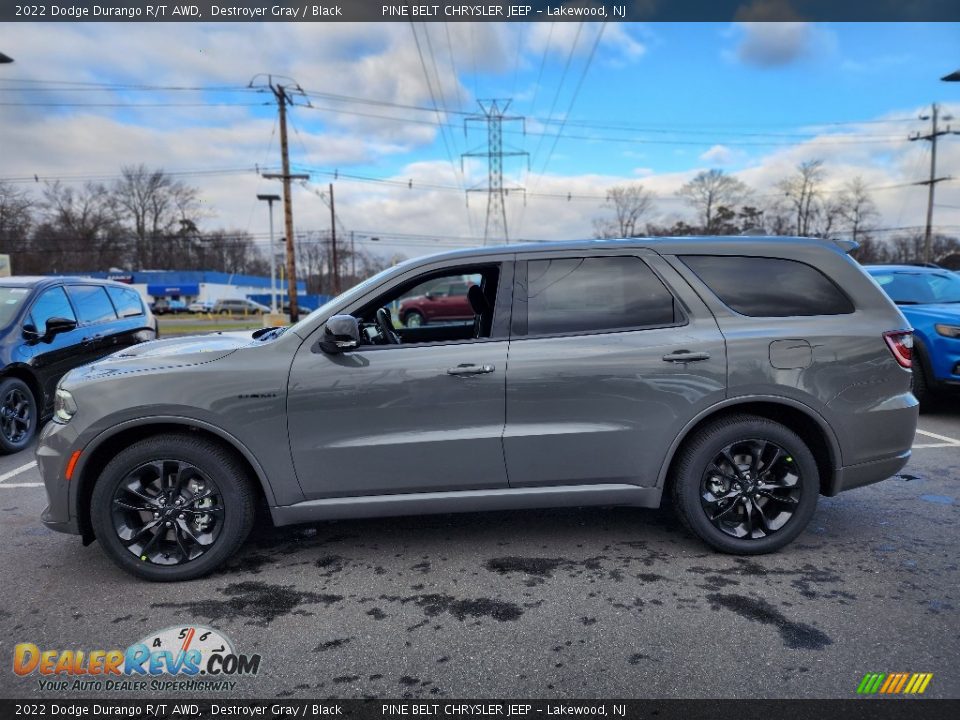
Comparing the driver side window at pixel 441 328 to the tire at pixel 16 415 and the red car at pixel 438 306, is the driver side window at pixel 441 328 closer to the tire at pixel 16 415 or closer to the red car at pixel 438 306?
the tire at pixel 16 415

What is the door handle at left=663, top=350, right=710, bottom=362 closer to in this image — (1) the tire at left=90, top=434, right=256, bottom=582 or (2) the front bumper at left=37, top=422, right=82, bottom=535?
(1) the tire at left=90, top=434, right=256, bottom=582

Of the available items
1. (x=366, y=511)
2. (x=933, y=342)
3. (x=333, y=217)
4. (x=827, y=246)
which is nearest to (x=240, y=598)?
(x=366, y=511)

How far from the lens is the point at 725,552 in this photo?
3432 mm

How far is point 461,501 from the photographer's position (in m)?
3.29

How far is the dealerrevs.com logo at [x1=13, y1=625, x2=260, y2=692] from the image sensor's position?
2412mm

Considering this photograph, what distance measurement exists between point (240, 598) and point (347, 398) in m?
1.18

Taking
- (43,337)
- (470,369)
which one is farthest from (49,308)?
(470,369)

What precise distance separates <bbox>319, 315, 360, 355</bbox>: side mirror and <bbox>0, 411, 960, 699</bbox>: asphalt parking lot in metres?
1.30

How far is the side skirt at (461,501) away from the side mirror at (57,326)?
5027 millimetres

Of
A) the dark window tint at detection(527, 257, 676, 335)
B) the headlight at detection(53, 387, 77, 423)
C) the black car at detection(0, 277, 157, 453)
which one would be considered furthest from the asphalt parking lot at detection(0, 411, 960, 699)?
the black car at detection(0, 277, 157, 453)

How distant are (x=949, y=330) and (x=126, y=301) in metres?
10.4

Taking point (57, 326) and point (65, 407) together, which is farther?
point (57, 326)

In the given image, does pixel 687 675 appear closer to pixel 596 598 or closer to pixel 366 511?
pixel 596 598

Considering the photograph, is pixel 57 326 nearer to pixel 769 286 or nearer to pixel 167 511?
pixel 167 511
